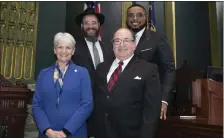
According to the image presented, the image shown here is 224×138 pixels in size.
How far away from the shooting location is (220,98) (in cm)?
204

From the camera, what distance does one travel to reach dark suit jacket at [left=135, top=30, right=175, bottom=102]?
229 centimetres

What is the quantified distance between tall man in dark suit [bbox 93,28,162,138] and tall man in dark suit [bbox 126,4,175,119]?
540mm

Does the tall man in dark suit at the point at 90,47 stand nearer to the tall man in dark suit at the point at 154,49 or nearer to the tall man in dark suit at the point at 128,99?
the tall man in dark suit at the point at 154,49

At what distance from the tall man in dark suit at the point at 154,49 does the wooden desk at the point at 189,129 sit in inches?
11.1

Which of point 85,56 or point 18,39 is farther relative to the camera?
point 18,39

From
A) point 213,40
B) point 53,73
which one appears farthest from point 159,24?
point 53,73

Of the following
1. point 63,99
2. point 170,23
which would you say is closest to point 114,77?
point 63,99

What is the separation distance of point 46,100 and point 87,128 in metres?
0.41

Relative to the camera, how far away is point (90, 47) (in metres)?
2.35

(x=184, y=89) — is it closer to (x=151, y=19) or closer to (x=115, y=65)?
(x=151, y=19)

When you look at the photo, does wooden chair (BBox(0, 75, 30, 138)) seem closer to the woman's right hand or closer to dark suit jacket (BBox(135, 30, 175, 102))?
the woman's right hand

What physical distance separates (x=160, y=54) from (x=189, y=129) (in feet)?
2.58

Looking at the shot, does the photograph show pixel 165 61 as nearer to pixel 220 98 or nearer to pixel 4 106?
pixel 220 98

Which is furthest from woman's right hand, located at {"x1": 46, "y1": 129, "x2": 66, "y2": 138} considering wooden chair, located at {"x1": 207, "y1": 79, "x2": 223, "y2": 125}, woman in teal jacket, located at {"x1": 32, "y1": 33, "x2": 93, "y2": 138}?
wooden chair, located at {"x1": 207, "y1": 79, "x2": 223, "y2": 125}
